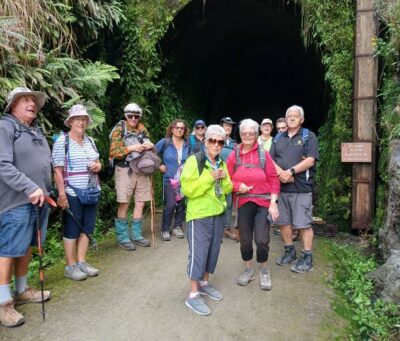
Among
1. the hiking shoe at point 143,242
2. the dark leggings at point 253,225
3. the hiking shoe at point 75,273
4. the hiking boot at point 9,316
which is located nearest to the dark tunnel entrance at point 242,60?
the hiking shoe at point 143,242

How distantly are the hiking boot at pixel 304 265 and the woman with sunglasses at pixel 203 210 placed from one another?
149 centimetres

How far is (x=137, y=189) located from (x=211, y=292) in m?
2.11

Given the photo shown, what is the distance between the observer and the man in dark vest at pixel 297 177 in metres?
4.89

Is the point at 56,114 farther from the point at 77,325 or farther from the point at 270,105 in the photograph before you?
the point at 270,105

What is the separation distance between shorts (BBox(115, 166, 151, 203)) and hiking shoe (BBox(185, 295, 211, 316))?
210 centimetres

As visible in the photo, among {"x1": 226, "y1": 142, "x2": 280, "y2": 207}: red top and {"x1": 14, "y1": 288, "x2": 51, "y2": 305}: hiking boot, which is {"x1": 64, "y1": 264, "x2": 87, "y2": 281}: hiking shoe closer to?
{"x1": 14, "y1": 288, "x2": 51, "y2": 305}: hiking boot

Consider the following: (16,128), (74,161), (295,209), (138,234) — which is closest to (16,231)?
(16,128)

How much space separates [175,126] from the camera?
613cm

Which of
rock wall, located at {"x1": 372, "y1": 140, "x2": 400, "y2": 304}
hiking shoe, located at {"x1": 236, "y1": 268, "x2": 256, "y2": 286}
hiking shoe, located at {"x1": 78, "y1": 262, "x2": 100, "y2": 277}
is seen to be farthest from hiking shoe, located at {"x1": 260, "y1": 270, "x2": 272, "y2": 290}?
hiking shoe, located at {"x1": 78, "y1": 262, "x2": 100, "y2": 277}

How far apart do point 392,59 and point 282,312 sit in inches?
200

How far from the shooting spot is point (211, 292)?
13.9 feet

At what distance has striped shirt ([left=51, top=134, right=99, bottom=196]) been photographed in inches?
173

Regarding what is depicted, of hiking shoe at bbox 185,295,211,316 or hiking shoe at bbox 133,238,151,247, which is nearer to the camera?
hiking shoe at bbox 185,295,211,316

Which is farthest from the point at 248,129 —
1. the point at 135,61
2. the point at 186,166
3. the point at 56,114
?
the point at 135,61
